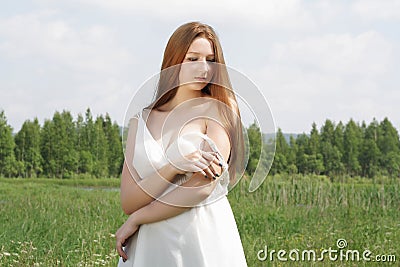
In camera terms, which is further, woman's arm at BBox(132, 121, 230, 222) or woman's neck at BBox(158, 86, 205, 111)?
woman's neck at BBox(158, 86, 205, 111)

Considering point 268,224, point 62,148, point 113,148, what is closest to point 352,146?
point 113,148

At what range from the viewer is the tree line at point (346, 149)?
41.8 ft

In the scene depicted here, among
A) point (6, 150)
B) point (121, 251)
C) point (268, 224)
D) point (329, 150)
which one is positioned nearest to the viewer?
point (121, 251)

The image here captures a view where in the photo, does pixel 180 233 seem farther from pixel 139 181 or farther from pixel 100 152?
pixel 100 152

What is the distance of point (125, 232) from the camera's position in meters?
1.91

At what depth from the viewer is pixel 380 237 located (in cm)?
515

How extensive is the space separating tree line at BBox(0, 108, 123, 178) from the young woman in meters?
12.3

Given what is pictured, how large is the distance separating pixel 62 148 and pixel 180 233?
13.0 m

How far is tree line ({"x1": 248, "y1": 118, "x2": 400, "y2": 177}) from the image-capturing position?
12.8 meters

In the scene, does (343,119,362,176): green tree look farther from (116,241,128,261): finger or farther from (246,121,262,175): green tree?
(116,241,128,261): finger

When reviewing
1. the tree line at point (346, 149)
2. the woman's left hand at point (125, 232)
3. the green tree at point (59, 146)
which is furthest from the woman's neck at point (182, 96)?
the green tree at point (59, 146)

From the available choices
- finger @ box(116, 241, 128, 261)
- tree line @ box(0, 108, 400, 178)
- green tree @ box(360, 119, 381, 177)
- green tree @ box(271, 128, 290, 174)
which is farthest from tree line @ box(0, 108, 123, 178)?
finger @ box(116, 241, 128, 261)

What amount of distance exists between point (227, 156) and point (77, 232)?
12.2 feet

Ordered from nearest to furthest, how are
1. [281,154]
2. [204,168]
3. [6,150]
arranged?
[204,168], [281,154], [6,150]
